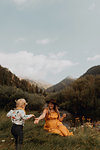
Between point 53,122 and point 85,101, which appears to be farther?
point 85,101

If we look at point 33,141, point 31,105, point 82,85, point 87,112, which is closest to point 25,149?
point 33,141

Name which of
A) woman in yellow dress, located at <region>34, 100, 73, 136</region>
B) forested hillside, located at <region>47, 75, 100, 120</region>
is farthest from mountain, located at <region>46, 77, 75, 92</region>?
woman in yellow dress, located at <region>34, 100, 73, 136</region>

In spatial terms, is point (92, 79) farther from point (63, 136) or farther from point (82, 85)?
point (63, 136)

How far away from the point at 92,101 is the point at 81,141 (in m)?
5.34

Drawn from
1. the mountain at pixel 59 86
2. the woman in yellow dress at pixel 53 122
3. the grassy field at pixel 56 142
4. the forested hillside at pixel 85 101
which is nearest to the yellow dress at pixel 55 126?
the woman in yellow dress at pixel 53 122

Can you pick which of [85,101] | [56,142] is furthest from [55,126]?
[85,101]

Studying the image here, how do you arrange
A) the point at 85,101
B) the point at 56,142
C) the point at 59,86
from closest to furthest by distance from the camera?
the point at 56,142, the point at 85,101, the point at 59,86

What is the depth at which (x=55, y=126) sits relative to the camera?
4613 mm

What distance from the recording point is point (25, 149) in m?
3.25

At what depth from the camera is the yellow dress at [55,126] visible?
4.45m

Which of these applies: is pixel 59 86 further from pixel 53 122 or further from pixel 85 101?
pixel 53 122

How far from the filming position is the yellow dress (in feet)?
14.6

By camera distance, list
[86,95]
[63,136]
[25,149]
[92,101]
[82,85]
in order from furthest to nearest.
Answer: [82,85] < [86,95] < [92,101] < [63,136] < [25,149]

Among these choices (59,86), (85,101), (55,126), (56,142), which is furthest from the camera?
(59,86)
